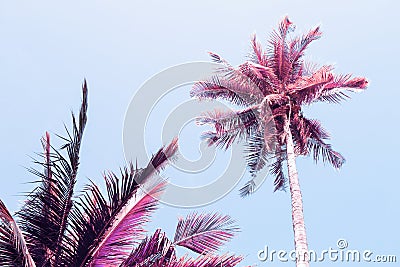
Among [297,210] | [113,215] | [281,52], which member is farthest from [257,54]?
[113,215]

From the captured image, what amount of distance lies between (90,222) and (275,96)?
7.99 meters

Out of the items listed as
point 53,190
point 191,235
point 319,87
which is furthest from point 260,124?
point 53,190

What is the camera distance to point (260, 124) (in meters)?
14.3

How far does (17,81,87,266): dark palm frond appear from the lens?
6.94 metres

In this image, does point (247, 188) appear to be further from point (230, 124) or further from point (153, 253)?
point (153, 253)

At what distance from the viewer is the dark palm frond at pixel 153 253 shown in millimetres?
7160

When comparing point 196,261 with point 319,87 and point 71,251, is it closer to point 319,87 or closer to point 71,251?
point 71,251

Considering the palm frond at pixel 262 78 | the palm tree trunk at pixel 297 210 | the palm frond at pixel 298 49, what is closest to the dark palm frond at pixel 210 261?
the palm tree trunk at pixel 297 210

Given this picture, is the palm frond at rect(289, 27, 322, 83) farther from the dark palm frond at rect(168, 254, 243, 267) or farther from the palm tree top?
the dark palm frond at rect(168, 254, 243, 267)

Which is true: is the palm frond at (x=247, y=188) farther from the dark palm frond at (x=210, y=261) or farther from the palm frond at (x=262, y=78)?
the dark palm frond at (x=210, y=261)

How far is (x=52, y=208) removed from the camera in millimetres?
7125

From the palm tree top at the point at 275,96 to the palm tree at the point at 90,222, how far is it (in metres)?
7.11

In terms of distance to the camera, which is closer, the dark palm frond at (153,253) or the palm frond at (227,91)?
the dark palm frond at (153,253)

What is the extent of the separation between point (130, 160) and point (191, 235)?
6.00 ft
